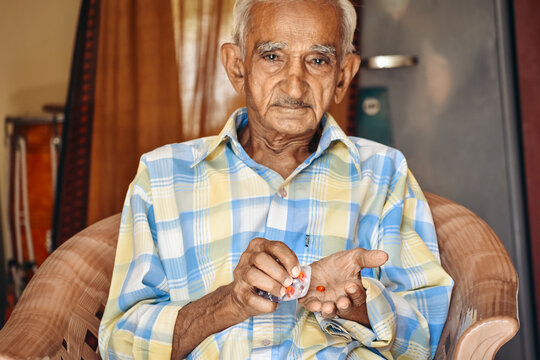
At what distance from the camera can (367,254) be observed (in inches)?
47.5

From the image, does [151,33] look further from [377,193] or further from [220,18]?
[377,193]

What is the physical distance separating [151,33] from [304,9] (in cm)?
165

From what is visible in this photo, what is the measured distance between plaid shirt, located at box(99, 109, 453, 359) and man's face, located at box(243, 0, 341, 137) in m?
0.11

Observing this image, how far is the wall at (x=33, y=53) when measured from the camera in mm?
3441

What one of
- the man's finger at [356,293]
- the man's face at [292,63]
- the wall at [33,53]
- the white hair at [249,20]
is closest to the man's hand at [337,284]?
the man's finger at [356,293]

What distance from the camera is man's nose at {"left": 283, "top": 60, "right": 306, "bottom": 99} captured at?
5.23 ft

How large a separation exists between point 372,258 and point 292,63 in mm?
653

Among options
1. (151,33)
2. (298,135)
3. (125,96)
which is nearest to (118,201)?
(125,96)

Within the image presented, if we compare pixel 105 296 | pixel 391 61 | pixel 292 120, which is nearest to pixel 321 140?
pixel 292 120

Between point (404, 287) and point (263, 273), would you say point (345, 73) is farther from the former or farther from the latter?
point (263, 273)

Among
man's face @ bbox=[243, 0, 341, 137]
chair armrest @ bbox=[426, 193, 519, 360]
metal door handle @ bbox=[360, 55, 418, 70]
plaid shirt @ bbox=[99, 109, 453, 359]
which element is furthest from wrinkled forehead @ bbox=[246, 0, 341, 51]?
metal door handle @ bbox=[360, 55, 418, 70]

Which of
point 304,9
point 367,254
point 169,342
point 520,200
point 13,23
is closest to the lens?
point 367,254

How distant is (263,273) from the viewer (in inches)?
48.1

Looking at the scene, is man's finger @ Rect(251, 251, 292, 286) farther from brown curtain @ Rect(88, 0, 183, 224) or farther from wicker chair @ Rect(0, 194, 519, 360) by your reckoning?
brown curtain @ Rect(88, 0, 183, 224)
